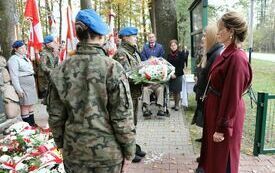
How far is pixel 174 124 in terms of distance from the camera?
303 inches

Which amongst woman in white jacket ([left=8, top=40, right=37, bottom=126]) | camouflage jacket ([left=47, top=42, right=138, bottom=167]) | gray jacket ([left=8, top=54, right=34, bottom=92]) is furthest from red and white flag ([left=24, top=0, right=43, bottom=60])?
camouflage jacket ([left=47, top=42, right=138, bottom=167])

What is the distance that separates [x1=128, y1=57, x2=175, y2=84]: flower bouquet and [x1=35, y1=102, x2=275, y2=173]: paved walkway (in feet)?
3.76

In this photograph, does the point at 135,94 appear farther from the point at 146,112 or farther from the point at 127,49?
the point at 146,112

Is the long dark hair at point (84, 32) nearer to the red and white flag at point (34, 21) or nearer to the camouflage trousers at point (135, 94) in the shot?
the camouflage trousers at point (135, 94)

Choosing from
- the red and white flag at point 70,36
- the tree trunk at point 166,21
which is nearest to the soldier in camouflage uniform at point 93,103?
the red and white flag at point 70,36

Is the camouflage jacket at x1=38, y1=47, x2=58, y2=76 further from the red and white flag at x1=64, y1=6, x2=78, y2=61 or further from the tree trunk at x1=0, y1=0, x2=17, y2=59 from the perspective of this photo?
the tree trunk at x1=0, y1=0, x2=17, y2=59

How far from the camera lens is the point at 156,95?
8305 millimetres

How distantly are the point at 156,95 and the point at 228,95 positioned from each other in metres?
5.16

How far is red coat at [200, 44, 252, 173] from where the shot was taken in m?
3.14

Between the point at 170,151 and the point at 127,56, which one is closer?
the point at 127,56

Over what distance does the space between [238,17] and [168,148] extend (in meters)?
3.30

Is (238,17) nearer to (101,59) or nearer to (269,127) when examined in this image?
(101,59)

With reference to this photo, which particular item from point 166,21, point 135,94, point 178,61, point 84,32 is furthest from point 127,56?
point 166,21

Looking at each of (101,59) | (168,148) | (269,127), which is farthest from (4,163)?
(269,127)
